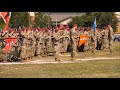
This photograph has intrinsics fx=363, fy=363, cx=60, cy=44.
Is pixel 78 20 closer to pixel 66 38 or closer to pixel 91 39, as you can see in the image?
pixel 91 39

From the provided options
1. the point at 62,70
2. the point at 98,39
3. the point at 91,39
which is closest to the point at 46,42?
the point at 91,39

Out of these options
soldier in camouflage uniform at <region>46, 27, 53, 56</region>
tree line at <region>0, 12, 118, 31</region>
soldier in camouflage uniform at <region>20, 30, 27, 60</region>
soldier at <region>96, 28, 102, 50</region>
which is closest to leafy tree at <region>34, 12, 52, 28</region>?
tree line at <region>0, 12, 118, 31</region>

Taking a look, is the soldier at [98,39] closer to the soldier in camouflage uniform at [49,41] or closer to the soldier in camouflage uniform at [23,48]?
the soldier in camouflage uniform at [49,41]

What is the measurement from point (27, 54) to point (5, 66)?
233 centimetres

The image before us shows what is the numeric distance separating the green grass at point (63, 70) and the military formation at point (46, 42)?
1795mm

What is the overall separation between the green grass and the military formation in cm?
180

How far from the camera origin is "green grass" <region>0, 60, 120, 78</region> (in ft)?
42.5

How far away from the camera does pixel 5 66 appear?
16.1 metres

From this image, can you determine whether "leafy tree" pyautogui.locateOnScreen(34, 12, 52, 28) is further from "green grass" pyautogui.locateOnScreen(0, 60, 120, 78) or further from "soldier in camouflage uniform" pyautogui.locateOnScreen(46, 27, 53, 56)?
"green grass" pyautogui.locateOnScreen(0, 60, 120, 78)

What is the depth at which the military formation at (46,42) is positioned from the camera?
18.0 meters

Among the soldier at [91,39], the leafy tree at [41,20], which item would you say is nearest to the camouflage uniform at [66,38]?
the soldier at [91,39]

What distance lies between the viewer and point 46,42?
2164cm

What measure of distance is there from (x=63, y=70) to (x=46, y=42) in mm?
7417
